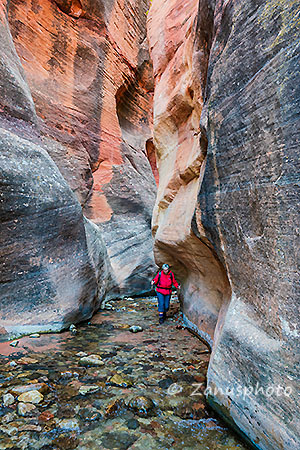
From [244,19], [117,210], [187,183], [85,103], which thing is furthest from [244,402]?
[85,103]

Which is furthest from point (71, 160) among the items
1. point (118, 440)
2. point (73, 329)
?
point (118, 440)

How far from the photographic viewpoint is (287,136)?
2.32 m

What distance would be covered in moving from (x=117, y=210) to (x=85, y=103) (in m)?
4.45

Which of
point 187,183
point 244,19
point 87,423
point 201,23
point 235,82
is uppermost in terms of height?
point 201,23

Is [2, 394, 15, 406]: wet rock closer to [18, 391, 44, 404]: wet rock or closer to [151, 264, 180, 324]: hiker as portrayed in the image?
[18, 391, 44, 404]: wet rock

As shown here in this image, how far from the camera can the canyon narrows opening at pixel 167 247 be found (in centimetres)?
235

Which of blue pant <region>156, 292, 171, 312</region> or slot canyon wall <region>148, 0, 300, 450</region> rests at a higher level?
slot canyon wall <region>148, 0, 300, 450</region>

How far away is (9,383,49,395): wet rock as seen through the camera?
293 centimetres

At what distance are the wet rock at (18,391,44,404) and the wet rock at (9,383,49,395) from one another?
7 centimetres

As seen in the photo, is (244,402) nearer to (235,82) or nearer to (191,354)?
(191,354)

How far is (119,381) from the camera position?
328 cm

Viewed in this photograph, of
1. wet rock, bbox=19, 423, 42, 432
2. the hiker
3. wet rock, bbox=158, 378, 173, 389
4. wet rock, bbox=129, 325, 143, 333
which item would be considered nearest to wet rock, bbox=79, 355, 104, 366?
wet rock, bbox=158, 378, 173, 389

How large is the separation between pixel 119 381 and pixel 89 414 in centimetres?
66

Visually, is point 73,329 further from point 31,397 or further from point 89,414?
point 89,414
